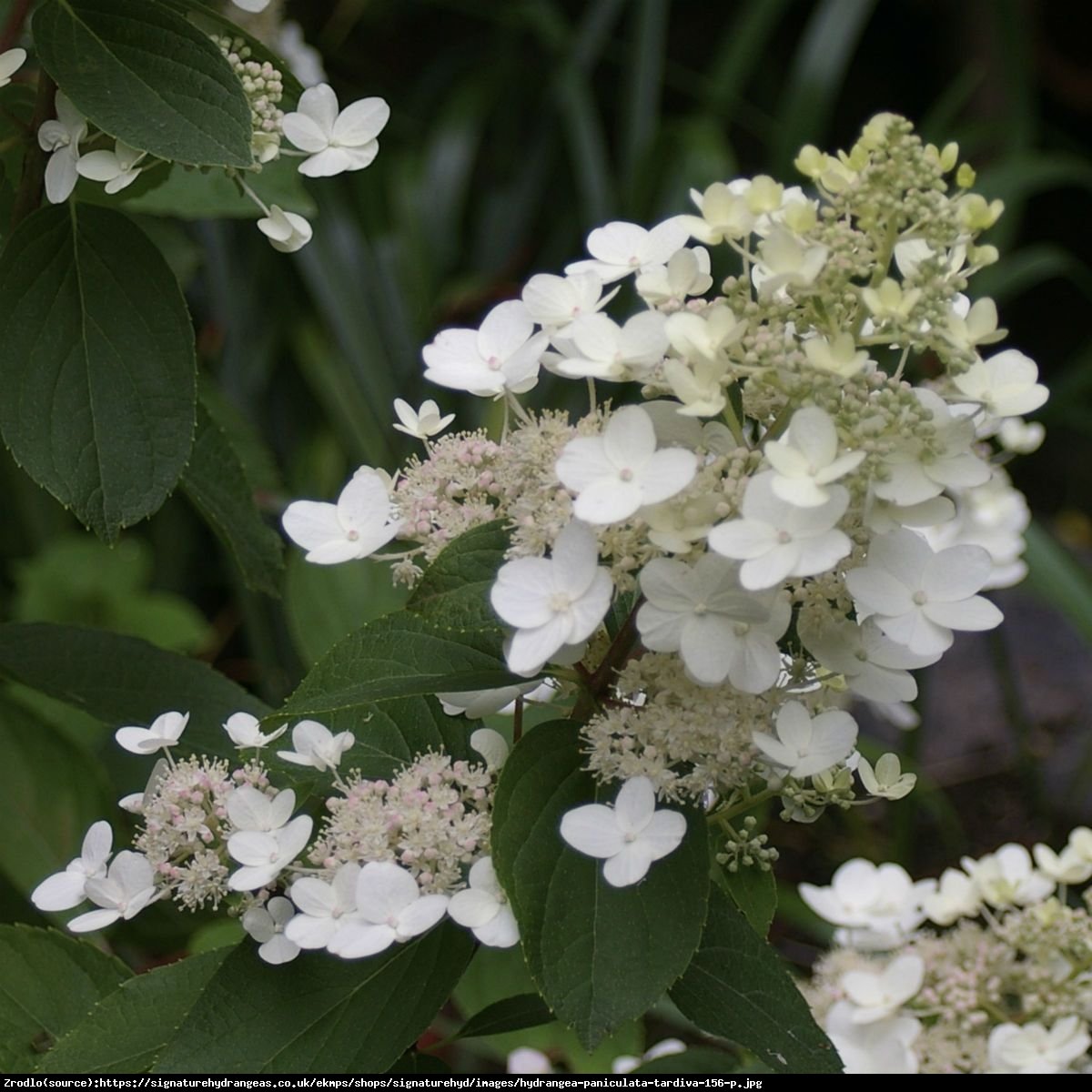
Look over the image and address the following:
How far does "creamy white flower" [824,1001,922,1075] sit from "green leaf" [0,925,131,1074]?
14.0 inches

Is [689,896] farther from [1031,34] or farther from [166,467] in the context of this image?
[1031,34]

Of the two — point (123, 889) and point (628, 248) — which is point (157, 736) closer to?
point (123, 889)

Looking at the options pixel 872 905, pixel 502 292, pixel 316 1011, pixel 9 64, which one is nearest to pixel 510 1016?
pixel 316 1011

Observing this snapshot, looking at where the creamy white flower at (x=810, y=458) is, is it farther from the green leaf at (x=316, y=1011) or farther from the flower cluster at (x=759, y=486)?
the green leaf at (x=316, y=1011)

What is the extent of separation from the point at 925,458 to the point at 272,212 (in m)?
0.31

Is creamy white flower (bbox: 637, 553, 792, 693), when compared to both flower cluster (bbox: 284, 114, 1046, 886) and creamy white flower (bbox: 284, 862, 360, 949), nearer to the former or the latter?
flower cluster (bbox: 284, 114, 1046, 886)

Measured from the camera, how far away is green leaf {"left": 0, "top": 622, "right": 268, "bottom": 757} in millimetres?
695

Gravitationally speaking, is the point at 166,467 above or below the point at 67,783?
above

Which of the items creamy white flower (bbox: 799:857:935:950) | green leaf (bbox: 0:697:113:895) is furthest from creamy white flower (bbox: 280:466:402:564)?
green leaf (bbox: 0:697:113:895)

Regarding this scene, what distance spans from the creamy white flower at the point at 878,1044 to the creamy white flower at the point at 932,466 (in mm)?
300

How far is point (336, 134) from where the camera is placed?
56cm

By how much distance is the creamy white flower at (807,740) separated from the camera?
439 millimetres
